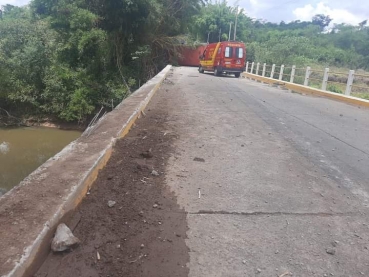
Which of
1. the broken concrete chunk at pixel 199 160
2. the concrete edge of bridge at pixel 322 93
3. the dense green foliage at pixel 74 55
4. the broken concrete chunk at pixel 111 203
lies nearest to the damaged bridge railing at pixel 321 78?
the concrete edge of bridge at pixel 322 93

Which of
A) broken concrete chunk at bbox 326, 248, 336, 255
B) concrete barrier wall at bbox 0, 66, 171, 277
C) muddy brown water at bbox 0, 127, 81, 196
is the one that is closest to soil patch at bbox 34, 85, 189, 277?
concrete barrier wall at bbox 0, 66, 171, 277

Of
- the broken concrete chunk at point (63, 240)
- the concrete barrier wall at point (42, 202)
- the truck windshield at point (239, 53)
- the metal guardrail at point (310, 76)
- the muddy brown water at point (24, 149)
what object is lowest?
the muddy brown water at point (24, 149)

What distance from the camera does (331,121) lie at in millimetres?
7609

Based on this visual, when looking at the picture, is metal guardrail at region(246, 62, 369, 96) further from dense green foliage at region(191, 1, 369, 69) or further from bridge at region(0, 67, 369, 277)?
bridge at region(0, 67, 369, 277)

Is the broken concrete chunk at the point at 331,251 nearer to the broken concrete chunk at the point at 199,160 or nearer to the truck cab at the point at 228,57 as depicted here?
the broken concrete chunk at the point at 199,160

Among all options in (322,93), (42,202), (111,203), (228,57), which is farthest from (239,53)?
(42,202)

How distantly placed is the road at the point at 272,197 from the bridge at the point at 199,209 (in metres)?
0.01

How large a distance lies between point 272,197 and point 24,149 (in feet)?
44.5

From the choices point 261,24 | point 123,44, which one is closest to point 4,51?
point 123,44

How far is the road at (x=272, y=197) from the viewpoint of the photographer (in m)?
2.33

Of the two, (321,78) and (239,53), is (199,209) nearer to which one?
(239,53)

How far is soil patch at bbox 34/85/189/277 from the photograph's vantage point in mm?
2146

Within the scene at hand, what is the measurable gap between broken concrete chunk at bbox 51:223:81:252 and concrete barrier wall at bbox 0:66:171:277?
1.5 inches

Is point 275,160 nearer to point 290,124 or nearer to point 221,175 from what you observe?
point 221,175
